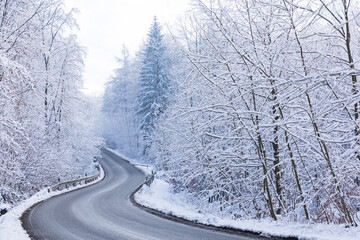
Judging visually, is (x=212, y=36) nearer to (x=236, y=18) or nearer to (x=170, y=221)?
(x=236, y=18)

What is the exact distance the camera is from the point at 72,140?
90.0ft

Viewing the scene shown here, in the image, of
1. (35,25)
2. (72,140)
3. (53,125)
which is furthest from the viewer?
(72,140)

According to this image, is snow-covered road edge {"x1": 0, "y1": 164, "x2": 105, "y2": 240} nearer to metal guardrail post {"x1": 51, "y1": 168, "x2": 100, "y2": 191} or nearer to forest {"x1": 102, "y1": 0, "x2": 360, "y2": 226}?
metal guardrail post {"x1": 51, "y1": 168, "x2": 100, "y2": 191}

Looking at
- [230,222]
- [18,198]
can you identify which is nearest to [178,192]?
[18,198]

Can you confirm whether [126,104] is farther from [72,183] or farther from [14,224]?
[14,224]

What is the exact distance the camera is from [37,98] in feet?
66.5

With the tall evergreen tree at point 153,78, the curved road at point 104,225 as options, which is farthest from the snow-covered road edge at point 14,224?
the tall evergreen tree at point 153,78

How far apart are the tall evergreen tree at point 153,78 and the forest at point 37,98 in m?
9.23

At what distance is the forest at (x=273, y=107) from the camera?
479cm

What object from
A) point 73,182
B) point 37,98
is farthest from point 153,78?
point 73,182

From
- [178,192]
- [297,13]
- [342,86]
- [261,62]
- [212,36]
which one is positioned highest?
[212,36]

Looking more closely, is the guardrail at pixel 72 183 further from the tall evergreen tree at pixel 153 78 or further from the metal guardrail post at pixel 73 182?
the tall evergreen tree at pixel 153 78

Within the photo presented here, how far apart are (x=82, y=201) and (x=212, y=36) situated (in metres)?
11.5

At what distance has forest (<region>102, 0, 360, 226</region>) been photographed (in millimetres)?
4785
